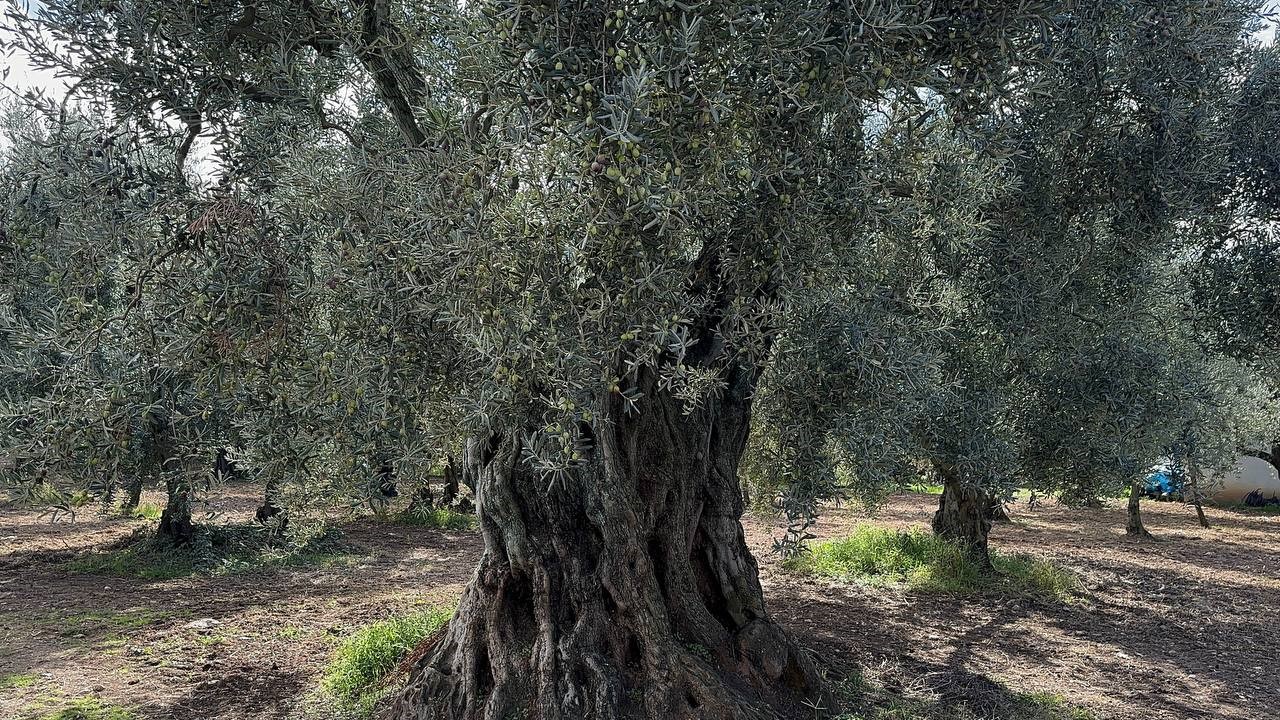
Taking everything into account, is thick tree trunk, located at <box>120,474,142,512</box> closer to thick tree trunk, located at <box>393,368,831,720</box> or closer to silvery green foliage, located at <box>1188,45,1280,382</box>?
thick tree trunk, located at <box>393,368,831,720</box>

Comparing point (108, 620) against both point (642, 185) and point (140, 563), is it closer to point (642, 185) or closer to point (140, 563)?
point (140, 563)

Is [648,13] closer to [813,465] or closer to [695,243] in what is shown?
[695,243]

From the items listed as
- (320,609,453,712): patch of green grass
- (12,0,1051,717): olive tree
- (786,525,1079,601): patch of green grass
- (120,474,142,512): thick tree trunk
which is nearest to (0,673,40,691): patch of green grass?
(120,474,142,512): thick tree trunk

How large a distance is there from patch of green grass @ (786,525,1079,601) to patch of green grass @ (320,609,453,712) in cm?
679

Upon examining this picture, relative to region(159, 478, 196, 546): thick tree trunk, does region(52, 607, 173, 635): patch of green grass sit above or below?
below

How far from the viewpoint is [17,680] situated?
9.23 m

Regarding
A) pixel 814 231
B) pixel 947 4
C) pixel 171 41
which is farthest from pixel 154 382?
pixel 947 4

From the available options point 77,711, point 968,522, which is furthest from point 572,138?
point 968,522

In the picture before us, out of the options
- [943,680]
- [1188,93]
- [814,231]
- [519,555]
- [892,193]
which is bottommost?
[943,680]

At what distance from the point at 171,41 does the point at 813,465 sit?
5.64 m

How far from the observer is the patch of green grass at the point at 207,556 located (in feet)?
48.4

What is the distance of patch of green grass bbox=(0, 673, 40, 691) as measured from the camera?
9055mm

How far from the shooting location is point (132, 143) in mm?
6004

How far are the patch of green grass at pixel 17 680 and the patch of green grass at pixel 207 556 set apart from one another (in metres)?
4.63
